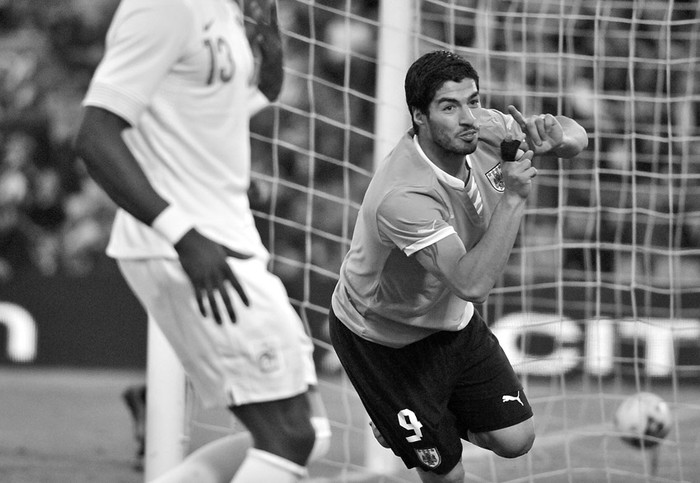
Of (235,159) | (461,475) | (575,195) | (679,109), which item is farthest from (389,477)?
(679,109)

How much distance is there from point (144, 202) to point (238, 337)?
1.27 feet

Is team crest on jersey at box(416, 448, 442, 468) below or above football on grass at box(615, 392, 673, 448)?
above

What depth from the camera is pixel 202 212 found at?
2.79 metres

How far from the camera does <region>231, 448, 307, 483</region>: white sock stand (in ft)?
8.74

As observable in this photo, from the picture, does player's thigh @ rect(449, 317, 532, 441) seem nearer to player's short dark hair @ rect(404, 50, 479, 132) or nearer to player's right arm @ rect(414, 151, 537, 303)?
player's right arm @ rect(414, 151, 537, 303)

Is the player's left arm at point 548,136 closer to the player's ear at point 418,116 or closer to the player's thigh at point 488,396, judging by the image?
the player's ear at point 418,116

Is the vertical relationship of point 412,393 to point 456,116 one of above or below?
below

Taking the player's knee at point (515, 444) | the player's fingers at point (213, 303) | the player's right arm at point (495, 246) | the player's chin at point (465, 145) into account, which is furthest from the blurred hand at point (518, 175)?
the player's knee at point (515, 444)

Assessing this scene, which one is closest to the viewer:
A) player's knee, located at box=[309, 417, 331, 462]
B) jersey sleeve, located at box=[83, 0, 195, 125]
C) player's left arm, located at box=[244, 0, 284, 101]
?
jersey sleeve, located at box=[83, 0, 195, 125]

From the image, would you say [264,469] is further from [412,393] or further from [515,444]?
[515,444]

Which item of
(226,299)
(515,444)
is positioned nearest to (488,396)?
(515,444)

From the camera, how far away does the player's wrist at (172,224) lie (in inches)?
100.0

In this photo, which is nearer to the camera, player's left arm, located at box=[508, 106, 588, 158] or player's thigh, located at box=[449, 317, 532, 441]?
player's left arm, located at box=[508, 106, 588, 158]

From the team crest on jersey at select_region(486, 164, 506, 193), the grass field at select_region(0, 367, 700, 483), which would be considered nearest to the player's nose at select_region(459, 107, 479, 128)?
the team crest on jersey at select_region(486, 164, 506, 193)
